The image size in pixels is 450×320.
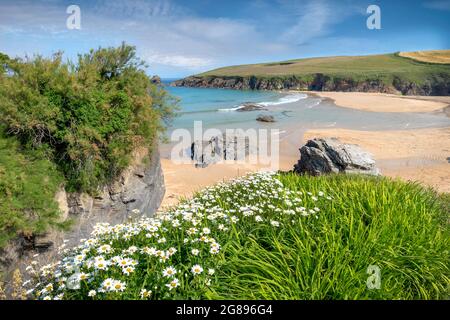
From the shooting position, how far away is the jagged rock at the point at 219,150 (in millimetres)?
18734

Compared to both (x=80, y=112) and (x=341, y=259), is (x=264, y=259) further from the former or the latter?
(x=80, y=112)

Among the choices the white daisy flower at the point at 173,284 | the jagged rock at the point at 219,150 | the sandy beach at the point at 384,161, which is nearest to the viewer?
the white daisy flower at the point at 173,284

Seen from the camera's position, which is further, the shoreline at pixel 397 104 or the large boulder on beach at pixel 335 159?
the shoreline at pixel 397 104

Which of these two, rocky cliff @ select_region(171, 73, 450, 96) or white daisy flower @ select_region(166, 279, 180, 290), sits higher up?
rocky cliff @ select_region(171, 73, 450, 96)

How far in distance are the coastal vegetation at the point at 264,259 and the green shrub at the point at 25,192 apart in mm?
2059

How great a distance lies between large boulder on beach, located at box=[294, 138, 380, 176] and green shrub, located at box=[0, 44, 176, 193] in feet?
21.6

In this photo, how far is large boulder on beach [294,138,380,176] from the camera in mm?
11516

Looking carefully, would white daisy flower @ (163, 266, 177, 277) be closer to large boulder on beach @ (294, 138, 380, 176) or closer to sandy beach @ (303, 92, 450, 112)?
large boulder on beach @ (294, 138, 380, 176)

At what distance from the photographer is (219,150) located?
19.9 m

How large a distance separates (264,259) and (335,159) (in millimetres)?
9047

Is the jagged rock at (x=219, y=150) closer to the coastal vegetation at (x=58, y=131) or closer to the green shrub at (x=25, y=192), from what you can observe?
the coastal vegetation at (x=58, y=131)

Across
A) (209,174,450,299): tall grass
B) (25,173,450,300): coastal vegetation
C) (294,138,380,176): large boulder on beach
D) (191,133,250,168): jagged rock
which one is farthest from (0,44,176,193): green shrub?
(191,133,250,168): jagged rock

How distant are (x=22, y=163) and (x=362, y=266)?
23.0 feet

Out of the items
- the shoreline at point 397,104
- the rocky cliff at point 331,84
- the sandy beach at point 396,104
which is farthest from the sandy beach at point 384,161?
the rocky cliff at point 331,84
